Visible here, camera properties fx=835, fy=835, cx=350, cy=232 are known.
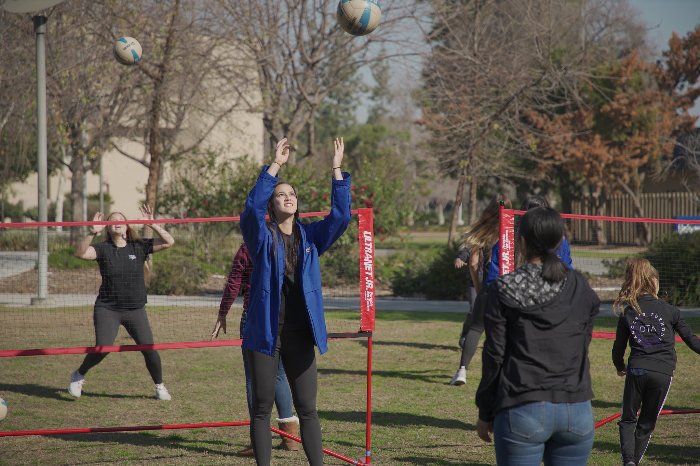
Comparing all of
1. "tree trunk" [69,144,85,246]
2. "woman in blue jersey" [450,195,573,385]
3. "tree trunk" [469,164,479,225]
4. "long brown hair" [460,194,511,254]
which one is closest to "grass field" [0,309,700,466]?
"woman in blue jersey" [450,195,573,385]

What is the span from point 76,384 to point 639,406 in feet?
19.0

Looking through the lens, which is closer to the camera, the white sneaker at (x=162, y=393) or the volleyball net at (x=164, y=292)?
the volleyball net at (x=164, y=292)

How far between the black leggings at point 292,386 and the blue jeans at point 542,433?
6.21 feet

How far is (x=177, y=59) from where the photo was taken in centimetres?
2050

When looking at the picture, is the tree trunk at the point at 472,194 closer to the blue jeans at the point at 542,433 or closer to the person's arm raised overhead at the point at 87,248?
the person's arm raised overhead at the point at 87,248

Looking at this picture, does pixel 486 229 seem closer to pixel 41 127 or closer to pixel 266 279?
pixel 266 279

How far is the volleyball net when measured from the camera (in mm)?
6777

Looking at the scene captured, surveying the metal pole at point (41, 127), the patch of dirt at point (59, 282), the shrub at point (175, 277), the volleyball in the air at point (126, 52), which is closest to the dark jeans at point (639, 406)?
the volleyball in the air at point (126, 52)

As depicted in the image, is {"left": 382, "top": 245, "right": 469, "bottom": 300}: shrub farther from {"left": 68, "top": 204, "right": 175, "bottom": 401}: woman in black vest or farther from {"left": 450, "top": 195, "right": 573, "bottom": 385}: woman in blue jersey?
{"left": 68, "top": 204, "right": 175, "bottom": 401}: woman in black vest

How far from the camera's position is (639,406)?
6074 mm

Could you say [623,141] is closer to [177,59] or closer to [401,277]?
[401,277]

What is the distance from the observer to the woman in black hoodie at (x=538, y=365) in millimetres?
3430

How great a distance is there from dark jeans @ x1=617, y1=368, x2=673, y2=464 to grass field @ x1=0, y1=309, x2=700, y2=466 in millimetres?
359

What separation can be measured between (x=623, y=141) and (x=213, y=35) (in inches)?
734
